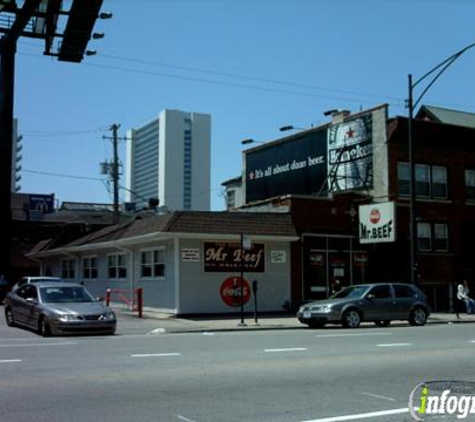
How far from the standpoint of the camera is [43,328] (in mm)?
18406

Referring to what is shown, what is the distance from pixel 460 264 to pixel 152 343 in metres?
20.6

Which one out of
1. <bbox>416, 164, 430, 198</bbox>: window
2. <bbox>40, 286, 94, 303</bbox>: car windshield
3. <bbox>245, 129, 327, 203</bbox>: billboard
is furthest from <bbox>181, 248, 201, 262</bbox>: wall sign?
<bbox>416, 164, 430, 198</bbox>: window

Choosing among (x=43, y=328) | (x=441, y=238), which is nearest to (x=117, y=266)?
(x=43, y=328)

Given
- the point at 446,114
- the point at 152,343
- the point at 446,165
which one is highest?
the point at 446,114

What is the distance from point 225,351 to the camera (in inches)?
567

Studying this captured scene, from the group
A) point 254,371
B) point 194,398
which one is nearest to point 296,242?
point 254,371

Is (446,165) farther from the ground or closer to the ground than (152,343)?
farther from the ground

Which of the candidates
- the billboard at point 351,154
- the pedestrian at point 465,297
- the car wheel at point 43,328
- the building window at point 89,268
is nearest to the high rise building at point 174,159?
the building window at point 89,268

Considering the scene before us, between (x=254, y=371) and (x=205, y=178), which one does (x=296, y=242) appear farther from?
(x=205, y=178)

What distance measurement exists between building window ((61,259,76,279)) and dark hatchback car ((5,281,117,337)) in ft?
59.3

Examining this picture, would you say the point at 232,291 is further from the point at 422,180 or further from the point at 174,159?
the point at 174,159

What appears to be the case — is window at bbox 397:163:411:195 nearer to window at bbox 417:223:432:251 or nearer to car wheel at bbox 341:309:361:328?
window at bbox 417:223:432:251

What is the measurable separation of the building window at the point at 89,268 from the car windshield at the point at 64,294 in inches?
605

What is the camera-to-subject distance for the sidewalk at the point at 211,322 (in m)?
21.6
